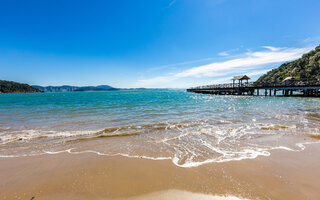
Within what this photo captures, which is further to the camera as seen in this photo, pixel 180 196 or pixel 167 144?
pixel 167 144

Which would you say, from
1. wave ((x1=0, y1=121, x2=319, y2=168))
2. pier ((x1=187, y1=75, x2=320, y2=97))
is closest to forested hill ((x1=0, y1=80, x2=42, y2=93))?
pier ((x1=187, y1=75, x2=320, y2=97))

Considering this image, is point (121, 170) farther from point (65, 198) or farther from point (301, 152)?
point (301, 152)

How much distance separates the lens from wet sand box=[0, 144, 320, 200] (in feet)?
10.2

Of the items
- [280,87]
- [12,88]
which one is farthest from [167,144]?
[12,88]

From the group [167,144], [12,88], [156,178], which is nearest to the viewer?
[156,178]

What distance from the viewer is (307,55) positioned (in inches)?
2864

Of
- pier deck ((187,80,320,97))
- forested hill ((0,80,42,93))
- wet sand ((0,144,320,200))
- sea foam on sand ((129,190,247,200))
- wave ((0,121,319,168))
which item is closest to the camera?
sea foam on sand ((129,190,247,200))

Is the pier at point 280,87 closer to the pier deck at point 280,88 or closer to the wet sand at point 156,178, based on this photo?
→ the pier deck at point 280,88

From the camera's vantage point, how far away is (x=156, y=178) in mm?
3732

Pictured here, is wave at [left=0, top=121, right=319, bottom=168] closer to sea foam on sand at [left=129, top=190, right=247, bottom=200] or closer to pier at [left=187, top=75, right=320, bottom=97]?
sea foam on sand at [left=129, top=190, right=247, bottom=200]

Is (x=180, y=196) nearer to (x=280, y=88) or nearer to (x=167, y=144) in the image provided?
(x=167, y=144)

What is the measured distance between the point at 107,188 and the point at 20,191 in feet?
7.12

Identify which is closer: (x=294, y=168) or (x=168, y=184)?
(x=168, y=184)

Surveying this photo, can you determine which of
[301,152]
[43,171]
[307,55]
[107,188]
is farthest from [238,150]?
[307,55]
